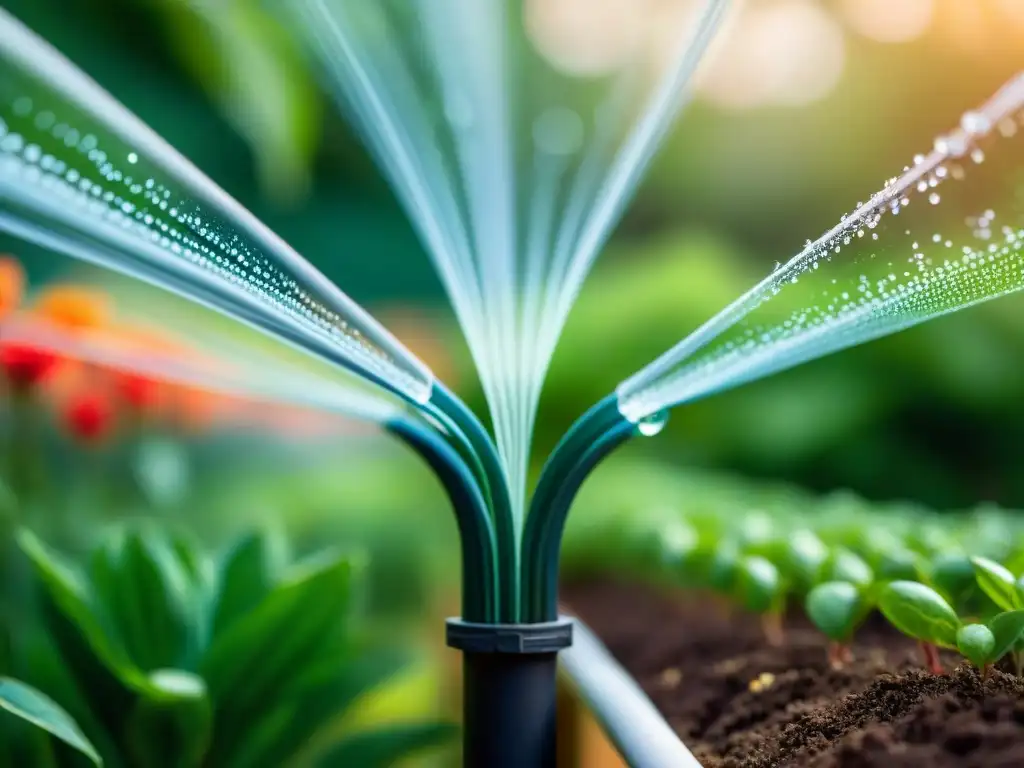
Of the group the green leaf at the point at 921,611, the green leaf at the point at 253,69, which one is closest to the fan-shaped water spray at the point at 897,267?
the green leaf at the point at 921,611

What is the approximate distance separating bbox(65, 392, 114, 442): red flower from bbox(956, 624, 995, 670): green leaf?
78 centimetres

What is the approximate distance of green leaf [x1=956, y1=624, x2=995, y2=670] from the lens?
394mm

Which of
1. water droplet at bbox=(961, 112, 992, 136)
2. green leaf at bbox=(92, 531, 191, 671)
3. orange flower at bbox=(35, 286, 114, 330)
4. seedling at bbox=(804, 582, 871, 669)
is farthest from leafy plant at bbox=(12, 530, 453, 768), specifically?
water droplet at bbox=(961, 112, 992, 136)

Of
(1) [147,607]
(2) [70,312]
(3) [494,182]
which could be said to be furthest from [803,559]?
(2) [70,312]

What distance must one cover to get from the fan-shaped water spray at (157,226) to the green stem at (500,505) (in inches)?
1.0

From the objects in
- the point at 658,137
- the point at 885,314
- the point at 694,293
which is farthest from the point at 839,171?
the point at 885,314

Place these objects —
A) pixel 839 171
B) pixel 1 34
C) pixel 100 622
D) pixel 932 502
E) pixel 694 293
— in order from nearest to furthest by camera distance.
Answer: pixel 1 34 < pixel 100 622 < pixel 932 502 < pixel 694 293 < pixel 839 171

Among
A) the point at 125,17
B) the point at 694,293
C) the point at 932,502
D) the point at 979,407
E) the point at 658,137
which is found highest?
the point at 125,17

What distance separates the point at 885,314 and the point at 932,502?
1.21m

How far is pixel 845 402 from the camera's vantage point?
5.11ft

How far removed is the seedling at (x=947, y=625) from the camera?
1.29 ft

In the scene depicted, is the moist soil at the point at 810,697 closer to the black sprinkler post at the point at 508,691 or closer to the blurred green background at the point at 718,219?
the black sprinkler post at the point at 508,691

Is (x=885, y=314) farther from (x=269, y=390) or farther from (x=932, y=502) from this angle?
(x=932, y=502)

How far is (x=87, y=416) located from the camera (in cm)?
97
